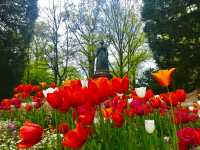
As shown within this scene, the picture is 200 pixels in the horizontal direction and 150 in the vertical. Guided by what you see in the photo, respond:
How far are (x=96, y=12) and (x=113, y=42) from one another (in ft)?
11.9

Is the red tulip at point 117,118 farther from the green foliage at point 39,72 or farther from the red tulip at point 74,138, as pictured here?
the green foliage at point 39,72

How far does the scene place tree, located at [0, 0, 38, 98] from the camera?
27453mm

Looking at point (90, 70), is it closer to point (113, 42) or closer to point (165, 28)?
point (113, 42)

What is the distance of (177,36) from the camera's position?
26.6m

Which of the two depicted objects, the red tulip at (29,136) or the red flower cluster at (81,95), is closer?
the red tulip at (29,136)

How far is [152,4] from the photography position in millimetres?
28000

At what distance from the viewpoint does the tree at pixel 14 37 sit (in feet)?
90.1

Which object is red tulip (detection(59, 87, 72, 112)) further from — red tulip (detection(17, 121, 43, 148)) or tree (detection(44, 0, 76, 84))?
tree (detection(44, 0, 76, 84))

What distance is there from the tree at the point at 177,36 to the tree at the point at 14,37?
763 cm

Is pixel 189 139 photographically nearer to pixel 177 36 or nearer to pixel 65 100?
pixel 65 100

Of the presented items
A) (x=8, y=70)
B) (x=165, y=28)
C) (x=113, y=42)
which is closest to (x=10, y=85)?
(x=8, y=70)

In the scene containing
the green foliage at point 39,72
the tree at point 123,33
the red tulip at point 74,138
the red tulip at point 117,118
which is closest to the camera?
the red tulip at point 74,138

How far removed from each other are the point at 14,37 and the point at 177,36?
387 inches

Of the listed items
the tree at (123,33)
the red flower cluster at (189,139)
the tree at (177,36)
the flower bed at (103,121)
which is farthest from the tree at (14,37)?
the red flower cluster at (189,139)
